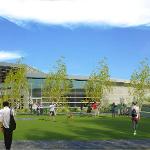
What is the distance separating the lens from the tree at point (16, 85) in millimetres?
73125

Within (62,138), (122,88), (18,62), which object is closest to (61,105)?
(18,62)

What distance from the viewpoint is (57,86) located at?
3007 inches

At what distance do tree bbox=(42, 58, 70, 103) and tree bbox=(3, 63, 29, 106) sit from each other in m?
3.45

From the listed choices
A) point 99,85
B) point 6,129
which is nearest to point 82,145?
point 6,129

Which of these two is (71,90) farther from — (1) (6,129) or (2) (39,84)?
(1) (6,129)

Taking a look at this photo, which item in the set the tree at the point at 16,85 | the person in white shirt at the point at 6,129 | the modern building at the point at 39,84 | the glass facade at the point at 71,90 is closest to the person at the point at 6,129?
the person in white shirt at the point at 6,129

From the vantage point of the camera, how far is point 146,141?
23781mm

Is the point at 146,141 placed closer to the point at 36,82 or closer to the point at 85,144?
the point at 85,144

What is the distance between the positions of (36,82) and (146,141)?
67.0 m

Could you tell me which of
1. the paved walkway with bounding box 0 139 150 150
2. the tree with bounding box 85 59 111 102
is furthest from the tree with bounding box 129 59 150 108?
the paved walkway with bounding box 0 139 150 150

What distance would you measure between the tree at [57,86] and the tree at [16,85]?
3449 mm

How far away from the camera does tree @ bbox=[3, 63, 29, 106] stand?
2879 inches

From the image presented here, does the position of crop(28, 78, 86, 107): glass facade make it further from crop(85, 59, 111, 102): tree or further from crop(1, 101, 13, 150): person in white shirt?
crop(1, 101, 13, 150): person in white shirt

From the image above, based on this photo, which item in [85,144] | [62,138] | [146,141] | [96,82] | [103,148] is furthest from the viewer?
[96,82]
